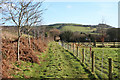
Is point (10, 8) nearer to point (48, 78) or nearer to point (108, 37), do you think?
point (48, 78)

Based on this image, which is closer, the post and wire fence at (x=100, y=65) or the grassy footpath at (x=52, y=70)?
the post and wire fence at (x=100, y=65)

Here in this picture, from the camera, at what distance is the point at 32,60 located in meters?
11.6

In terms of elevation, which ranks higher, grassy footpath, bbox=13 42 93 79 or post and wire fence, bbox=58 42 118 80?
post and wire fence, bbox=58 42 118 80

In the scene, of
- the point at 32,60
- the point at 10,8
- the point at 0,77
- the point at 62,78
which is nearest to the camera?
the point at 0,77

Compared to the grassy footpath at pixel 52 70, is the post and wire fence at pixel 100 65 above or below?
above

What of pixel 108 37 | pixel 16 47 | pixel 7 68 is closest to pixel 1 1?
pixel 7 68

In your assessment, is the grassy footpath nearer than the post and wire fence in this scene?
No

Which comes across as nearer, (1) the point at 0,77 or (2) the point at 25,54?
(1) the point at 0,77

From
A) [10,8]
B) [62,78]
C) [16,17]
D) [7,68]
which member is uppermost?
[10,8]

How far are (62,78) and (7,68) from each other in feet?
10.1

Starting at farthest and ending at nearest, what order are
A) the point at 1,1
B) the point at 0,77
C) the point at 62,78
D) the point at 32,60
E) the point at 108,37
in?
the point at 108,37 → the point at 32,60 → the point at 62,78 → the point at 1,1 → the point at 0,77

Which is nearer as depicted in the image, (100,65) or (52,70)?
(52,70)

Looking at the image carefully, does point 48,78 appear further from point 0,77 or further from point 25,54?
point 25,54

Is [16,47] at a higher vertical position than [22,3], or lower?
lower
